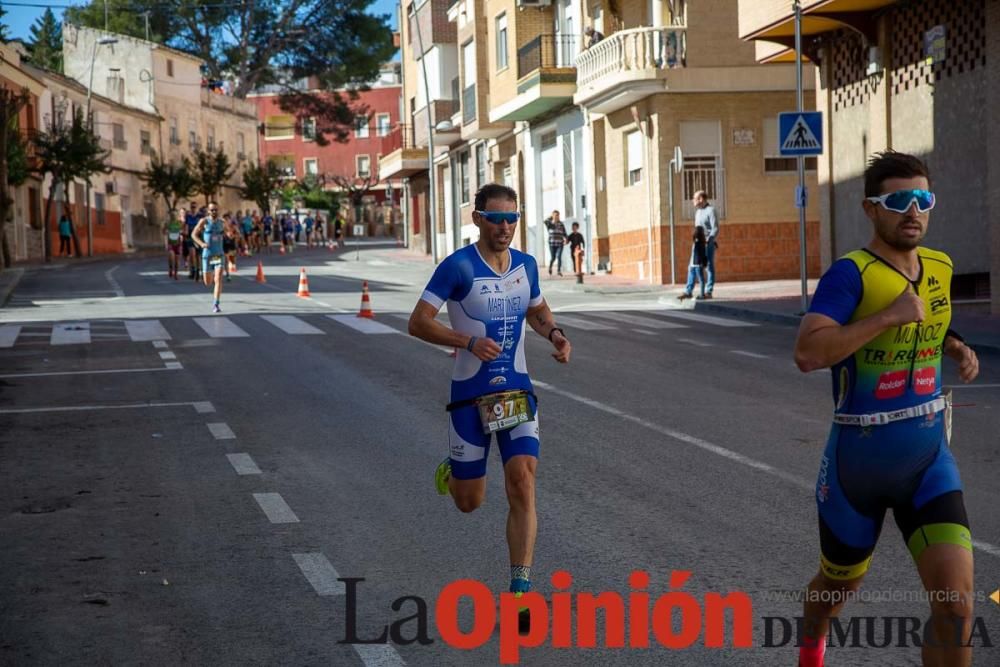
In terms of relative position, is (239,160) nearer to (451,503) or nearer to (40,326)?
(40,326)

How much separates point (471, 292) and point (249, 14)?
75.3 meters

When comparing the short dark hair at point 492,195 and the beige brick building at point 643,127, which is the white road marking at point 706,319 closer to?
the beige brick building at point 643,127

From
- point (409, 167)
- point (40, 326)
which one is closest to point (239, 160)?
point (409, 167)

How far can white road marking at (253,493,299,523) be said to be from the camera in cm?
827

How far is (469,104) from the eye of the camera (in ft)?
164

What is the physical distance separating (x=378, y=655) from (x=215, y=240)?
22.9 metres

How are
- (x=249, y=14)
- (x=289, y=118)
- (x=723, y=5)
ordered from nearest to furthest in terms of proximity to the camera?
1. (x=723, y=5)
2. (x=249, y=14)
3. (x=289, y=118)

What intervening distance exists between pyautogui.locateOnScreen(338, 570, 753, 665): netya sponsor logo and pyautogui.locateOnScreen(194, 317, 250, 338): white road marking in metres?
14.4

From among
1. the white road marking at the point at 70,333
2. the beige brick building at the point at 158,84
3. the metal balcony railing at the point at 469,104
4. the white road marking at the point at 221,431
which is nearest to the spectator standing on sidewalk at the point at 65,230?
the beige brick building at the point at 158,84

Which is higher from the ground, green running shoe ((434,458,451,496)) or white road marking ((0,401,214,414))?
green running shoe ((434,458,451,496))

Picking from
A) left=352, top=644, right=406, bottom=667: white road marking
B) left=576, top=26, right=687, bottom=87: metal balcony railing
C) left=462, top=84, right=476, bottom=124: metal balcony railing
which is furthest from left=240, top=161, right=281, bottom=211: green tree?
left=352, top=644, right=406, bottom=667: white road marking

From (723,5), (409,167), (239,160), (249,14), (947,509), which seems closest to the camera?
(947,509)

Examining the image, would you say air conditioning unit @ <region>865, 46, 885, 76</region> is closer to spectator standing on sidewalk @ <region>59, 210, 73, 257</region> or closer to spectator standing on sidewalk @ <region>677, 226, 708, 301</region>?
spectator standing on sidewalk @ <region>677, 226, 708, 301</region>

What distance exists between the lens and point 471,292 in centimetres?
652
